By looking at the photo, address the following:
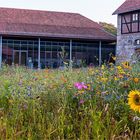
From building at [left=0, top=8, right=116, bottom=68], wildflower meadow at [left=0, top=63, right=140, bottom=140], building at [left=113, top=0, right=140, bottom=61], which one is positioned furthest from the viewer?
building at [left=0, top=8, right=116, bottom=68]

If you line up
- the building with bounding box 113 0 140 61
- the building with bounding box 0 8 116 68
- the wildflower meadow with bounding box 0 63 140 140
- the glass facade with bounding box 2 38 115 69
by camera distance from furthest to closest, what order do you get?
the glass facade with bounding box 2 38 115 69 < the building with bounding box 0 8 116 68 < the building with bounding box 113 0 140 61 < the wildflower meadow with bounding box 0 63 140 140

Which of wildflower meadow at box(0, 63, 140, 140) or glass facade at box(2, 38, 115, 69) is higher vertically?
glass facade at box(2, 38, 115, 69)

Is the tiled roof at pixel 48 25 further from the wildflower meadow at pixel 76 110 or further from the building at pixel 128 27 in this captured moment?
the wildflower meadow at pixel 76 110

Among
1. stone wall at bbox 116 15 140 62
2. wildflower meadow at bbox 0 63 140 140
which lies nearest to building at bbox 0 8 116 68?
stone wall at bbox 116 15 140 62

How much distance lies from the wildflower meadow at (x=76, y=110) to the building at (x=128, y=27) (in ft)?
95.7

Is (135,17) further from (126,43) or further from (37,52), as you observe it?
(37,52)

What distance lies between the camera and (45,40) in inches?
1457

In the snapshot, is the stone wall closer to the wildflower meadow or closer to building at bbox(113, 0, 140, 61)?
building at bbox(113, 0, 140, 61)

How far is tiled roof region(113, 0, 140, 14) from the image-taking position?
35.0 meters

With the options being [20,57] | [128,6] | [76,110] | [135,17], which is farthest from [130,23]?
[76,110]

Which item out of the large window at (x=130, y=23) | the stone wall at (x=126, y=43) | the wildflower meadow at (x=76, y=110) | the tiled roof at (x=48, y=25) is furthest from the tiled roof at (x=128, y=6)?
the wildflower meadow at (x=76, y=110)

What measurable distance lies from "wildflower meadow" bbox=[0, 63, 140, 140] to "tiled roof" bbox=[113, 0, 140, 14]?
97.1 ft

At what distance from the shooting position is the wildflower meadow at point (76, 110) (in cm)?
396

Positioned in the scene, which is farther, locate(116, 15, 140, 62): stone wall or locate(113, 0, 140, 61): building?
locate(116, 15, 140, 62): stone wall
